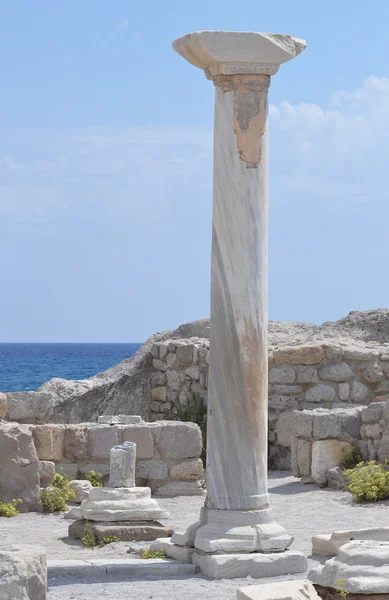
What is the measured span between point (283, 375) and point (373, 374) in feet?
Result: 3.50

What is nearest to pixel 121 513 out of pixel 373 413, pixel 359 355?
pixel 373 413

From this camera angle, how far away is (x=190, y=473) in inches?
447

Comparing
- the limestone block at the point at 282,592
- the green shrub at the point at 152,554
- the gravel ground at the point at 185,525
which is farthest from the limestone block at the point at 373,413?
the limestone block at the point at 282,592

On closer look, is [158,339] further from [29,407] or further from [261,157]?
[261,157]

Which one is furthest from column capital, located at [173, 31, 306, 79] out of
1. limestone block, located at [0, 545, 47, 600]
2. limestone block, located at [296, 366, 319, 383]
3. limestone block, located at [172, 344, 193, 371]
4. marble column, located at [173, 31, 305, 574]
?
limestone block, located at [172, 344, 193, 371]

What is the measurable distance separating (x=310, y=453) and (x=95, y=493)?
128 inches

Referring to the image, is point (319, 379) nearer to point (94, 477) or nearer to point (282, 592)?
point (94, 477)

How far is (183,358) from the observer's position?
1494cm

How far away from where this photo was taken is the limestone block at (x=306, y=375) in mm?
13258

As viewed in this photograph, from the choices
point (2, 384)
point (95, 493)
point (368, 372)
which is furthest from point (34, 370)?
point (95, 493)

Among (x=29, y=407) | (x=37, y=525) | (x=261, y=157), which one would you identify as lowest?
(x=37, y=525)

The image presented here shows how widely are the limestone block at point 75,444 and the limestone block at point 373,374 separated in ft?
12.3

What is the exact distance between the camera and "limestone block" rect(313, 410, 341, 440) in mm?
11445

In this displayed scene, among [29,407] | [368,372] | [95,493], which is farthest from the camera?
[368,372]
